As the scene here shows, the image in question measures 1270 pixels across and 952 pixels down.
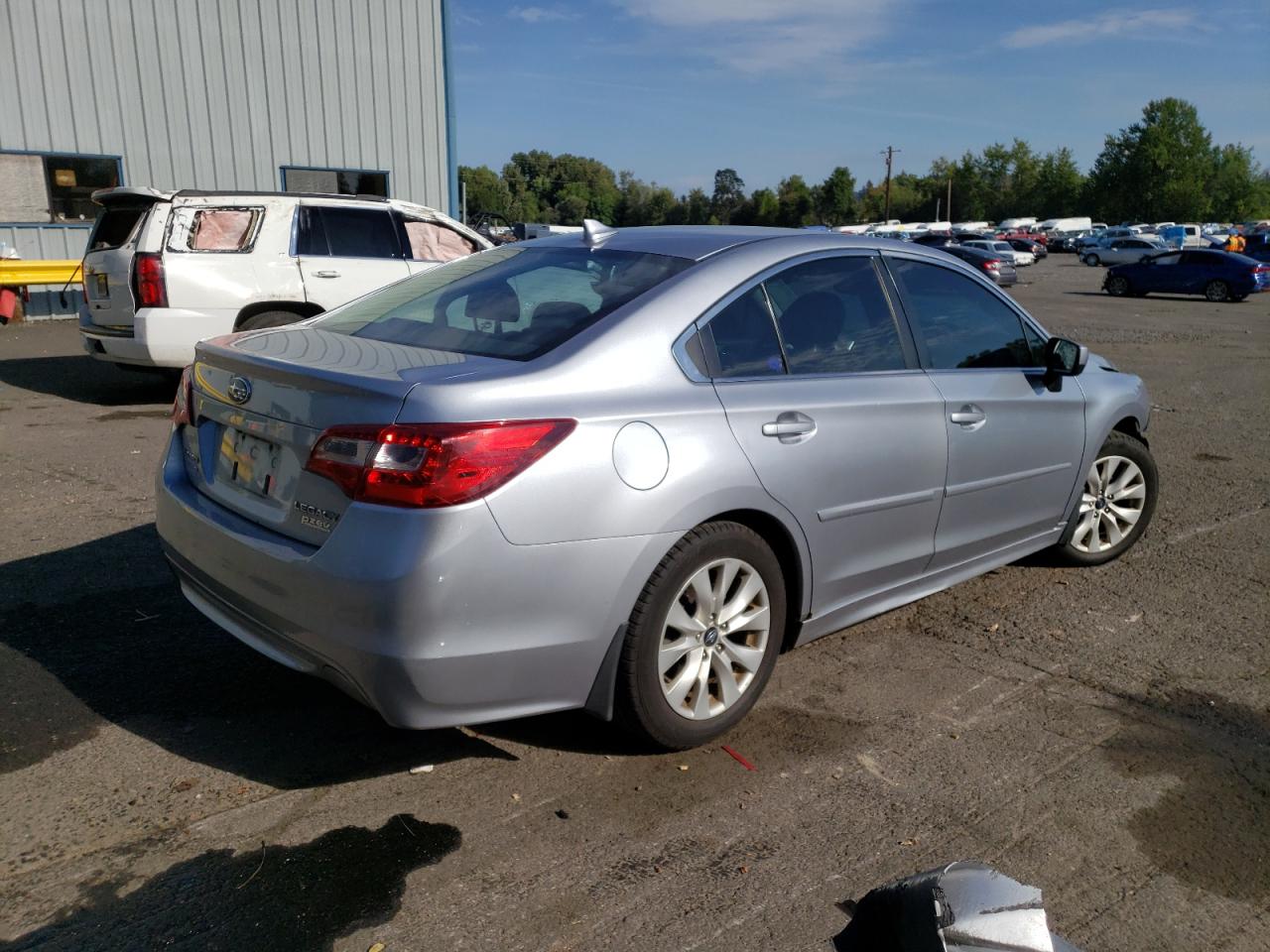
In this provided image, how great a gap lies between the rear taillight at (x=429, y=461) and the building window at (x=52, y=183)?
16.2 m

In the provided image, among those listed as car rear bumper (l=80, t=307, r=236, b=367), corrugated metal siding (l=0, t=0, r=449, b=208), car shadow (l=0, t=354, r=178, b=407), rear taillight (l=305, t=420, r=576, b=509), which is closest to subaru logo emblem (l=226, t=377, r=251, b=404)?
rear taillight (l=305, t=420, r=576, b=509)

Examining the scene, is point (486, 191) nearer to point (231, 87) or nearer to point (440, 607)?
point (231, 87)

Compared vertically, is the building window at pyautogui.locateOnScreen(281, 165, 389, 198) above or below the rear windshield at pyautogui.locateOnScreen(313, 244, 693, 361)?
above

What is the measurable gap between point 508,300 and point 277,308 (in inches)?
248

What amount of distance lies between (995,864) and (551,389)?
1.80 m

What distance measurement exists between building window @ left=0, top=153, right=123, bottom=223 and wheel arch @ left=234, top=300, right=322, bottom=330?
925cm

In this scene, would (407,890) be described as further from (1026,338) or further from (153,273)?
(153,273)

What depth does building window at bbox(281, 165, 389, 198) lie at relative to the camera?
18.8 meters

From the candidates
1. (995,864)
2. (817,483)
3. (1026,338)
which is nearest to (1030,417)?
(1026,338)

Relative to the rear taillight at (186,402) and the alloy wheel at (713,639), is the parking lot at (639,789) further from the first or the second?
the rear taillight at (186,402)

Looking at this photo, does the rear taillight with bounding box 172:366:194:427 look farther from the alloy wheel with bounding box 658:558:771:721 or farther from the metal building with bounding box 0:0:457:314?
the metal building with bounding box 0:0:457:314

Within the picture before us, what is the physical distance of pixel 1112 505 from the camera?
5.37m

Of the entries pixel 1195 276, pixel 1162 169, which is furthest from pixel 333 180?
pixel 1162 169

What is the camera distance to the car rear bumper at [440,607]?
2.73 meters
